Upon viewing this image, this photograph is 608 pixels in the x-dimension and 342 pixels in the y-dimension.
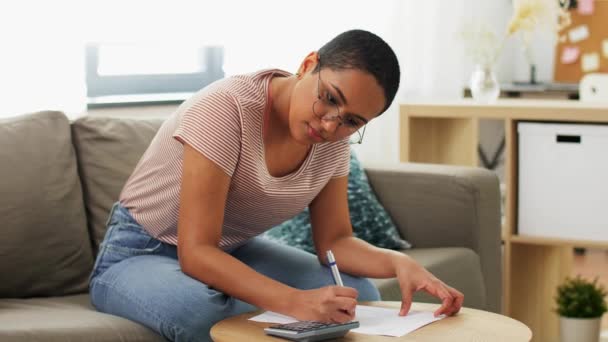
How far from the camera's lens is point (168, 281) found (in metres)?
1.63

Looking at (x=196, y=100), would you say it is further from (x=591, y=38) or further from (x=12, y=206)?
(x=591, y=38)

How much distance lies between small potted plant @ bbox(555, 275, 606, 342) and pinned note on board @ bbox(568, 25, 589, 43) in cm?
242

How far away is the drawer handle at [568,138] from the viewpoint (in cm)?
293

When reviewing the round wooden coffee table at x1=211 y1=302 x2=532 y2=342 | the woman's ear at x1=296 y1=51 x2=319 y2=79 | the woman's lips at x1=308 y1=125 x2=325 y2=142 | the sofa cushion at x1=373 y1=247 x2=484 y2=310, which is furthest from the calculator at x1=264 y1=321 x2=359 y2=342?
the sofa cushion at x1=373 y1=247 x2=484 y2=310

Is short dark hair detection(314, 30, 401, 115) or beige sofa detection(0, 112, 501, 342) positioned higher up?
short dark hair detection(314, 30, 401, 115)

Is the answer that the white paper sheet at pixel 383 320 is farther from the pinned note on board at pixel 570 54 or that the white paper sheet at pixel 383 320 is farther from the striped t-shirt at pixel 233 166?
the pinned note on board at pixel 570 54

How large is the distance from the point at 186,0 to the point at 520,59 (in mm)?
2862

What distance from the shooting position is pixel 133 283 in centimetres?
168

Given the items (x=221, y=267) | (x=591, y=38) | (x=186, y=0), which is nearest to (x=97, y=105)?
(x=186, y=0)

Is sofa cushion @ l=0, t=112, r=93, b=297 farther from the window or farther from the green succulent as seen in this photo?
the green succulent

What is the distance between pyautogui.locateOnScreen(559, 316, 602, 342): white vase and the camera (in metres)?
2.86

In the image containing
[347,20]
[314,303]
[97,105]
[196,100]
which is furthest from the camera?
[347,20]

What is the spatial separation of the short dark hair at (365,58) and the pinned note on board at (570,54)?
150 inches

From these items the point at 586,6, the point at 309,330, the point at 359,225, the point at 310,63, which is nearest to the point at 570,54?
the point at 586,6
